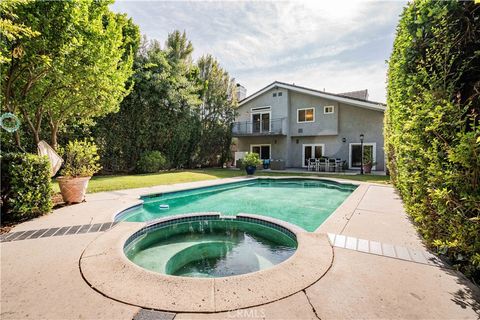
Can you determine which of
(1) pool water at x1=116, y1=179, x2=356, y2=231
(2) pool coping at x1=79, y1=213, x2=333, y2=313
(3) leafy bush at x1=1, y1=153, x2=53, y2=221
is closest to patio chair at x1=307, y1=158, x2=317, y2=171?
(1) pool water at x1=116, y1=179, x2=356, y2=231

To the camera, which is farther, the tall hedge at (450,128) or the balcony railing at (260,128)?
the balcony railing at (260,128)

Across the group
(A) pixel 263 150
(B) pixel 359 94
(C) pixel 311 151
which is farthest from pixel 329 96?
(B) pixel 359 94

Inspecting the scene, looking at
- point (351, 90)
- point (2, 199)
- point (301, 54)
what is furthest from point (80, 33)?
point (351, 90)

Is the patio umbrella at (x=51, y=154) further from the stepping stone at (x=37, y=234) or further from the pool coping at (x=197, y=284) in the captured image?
the pool coping at (x=197, y=284)

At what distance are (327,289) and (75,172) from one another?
6.80 metres

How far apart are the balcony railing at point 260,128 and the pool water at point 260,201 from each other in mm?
7945

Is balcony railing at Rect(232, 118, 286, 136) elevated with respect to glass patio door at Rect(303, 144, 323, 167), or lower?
elevated

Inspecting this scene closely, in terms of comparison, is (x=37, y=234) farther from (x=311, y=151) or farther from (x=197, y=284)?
(x=311, y=151)

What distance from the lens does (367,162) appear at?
15.1 m

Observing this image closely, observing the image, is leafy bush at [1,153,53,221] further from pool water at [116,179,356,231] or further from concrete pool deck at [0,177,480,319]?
pool water at [116,179,356,231]

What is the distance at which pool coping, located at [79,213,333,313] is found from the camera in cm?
201

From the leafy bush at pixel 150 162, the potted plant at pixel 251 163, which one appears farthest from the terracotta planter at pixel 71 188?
the potted plant at pixel 251 163

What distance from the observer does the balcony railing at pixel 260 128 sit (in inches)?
733

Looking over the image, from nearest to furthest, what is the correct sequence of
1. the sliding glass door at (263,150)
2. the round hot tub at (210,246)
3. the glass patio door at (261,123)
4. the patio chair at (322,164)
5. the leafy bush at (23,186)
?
1. the round hot tub at (210,246)
2. the leafy bush at (23,186)
3. the patio chair at (322,164)
4. the glass patio door at (261,123)
5. the sliding glass door at (263,150)
